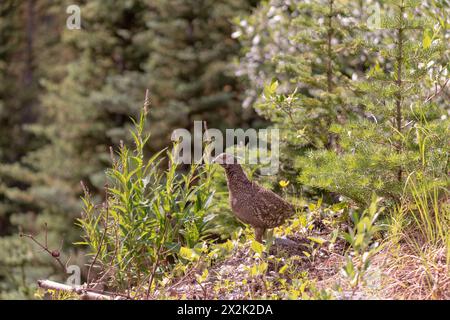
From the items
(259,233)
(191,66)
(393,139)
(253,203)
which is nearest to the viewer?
(253,203)

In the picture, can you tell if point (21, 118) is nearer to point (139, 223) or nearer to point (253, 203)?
point (139, 223)

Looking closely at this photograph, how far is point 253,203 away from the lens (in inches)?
175

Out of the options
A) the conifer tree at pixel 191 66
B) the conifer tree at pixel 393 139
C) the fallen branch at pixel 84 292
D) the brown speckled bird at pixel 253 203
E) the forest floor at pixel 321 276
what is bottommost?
the fallen branch at pixel 84 292

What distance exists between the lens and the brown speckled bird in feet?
14.6

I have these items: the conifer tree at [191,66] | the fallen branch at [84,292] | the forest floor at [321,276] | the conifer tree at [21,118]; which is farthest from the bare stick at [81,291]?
the conifer tree at [191,66]

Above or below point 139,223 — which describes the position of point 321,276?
below

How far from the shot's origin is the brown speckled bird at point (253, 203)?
446cm

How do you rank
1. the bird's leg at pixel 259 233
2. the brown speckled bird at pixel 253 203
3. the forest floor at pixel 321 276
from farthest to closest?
the bird's leg at pixel 259 233 → the brown speckled bird at pixel 253 203 → the forest floor at pixel 321 276

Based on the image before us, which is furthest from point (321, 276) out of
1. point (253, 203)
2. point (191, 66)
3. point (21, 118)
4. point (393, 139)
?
point (21, 118)

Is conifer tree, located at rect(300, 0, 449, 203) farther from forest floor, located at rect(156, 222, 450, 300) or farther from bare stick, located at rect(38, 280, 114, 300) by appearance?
bare stick, located at rect(38, 280, 114, 300)

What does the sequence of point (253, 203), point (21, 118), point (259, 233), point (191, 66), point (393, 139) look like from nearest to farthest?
point (253, 203), point (259, 233), point (393, 139), point (191, 66), point (21, 118)

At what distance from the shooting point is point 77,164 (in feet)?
46.5

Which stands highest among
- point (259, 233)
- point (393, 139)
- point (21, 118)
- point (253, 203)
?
point (21, 118)

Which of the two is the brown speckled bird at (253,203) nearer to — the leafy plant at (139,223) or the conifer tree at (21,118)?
the leafy plant at (139,223)
